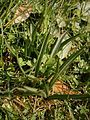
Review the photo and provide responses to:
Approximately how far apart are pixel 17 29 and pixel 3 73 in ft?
1.21

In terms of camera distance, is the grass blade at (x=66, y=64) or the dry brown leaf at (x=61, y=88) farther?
the dry brown leaf at (x=61, y=88)

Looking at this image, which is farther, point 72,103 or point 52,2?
point 52,2

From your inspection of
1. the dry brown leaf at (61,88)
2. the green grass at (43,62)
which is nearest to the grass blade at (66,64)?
the green grass at (43,62)

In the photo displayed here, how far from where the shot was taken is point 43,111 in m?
1.65

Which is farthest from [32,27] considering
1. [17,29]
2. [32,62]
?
[32,62]

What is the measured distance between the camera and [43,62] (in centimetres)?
178

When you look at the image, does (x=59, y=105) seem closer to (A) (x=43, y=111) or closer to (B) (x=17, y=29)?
(A) (x=43, y=111)

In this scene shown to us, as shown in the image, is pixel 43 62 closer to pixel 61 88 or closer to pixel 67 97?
pixel 61 88

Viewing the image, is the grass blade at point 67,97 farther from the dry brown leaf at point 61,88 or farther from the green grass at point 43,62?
the dry brown leaf at point 61,88

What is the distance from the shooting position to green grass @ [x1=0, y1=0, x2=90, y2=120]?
162 cm

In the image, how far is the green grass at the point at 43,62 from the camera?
1.62 metres

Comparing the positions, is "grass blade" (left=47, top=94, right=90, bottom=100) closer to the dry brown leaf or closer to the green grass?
the green grass

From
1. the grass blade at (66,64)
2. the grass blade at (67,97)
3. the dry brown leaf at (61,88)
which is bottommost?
the grass blade at (67,97)

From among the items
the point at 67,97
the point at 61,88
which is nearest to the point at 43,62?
the point at 61,88
